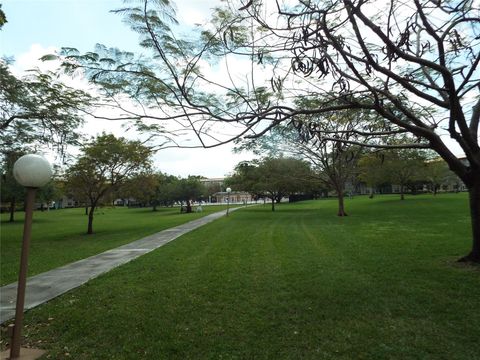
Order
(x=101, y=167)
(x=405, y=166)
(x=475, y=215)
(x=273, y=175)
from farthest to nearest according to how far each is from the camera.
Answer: (x=405, y=166) → (x=273, y=175) → (x=101, y=167) → (x=475, y=215)

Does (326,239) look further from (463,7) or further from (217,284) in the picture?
(463,7)

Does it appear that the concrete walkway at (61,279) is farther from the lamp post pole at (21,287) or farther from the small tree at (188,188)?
the small tree at (188,188)

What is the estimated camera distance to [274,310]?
5.83m

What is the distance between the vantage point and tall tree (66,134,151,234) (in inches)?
828

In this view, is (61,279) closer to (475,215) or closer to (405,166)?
(475,215)

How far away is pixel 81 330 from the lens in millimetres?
5238

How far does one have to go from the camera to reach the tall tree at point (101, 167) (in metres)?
21.0

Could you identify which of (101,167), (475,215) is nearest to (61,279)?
(475,215)

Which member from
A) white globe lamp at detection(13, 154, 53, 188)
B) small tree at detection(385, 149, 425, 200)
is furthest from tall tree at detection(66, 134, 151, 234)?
small tree at detection(385, 149, 425, 200)

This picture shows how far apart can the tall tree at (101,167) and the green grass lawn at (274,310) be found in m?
12.2

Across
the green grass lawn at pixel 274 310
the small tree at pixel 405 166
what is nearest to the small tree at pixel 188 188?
the small tree at pixel 405 166

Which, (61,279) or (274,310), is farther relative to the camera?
(61,279)

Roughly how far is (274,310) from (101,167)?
1818 centimetres

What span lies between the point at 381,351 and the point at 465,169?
5.73 meters
